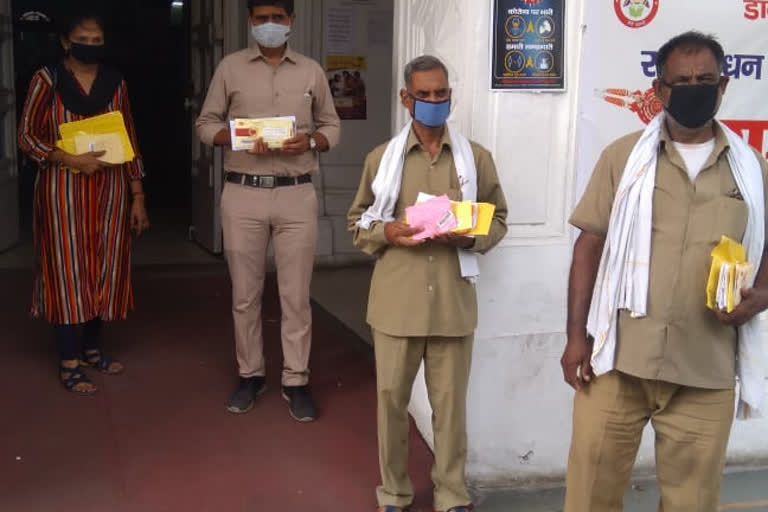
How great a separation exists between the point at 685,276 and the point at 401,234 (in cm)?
106

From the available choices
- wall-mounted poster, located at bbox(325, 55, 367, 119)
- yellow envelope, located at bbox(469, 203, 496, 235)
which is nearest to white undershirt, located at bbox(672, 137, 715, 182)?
yellow envelope, located at bbox(469, 203, 496, 235)

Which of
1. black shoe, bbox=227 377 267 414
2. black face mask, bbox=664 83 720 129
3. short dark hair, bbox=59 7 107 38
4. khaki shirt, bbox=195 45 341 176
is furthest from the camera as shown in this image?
black shoe, bbox=227 377 267 414

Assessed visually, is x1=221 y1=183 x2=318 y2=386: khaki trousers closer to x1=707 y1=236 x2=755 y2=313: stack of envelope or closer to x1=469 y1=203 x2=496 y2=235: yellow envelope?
x1=469 y1=203 x2=496 y2=235: yellow envelope

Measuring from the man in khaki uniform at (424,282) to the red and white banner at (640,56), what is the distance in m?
0.71

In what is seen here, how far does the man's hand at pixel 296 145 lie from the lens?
14.5ft

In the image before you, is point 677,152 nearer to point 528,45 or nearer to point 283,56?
point 528,45

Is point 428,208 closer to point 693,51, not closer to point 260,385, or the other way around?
point 693,51

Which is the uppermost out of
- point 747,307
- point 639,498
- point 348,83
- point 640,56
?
point 640,56

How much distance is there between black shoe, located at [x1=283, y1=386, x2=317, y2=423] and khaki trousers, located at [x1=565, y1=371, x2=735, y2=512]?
189 cm

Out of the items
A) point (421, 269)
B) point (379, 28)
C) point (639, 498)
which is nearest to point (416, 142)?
point (421, 269)

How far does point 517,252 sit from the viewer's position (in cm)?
417

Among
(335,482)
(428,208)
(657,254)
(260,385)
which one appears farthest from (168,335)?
(657,254)

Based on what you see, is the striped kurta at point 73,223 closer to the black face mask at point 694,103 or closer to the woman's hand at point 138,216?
the woman's hand at point 138,216

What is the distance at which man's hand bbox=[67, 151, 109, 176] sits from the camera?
4727 mm
